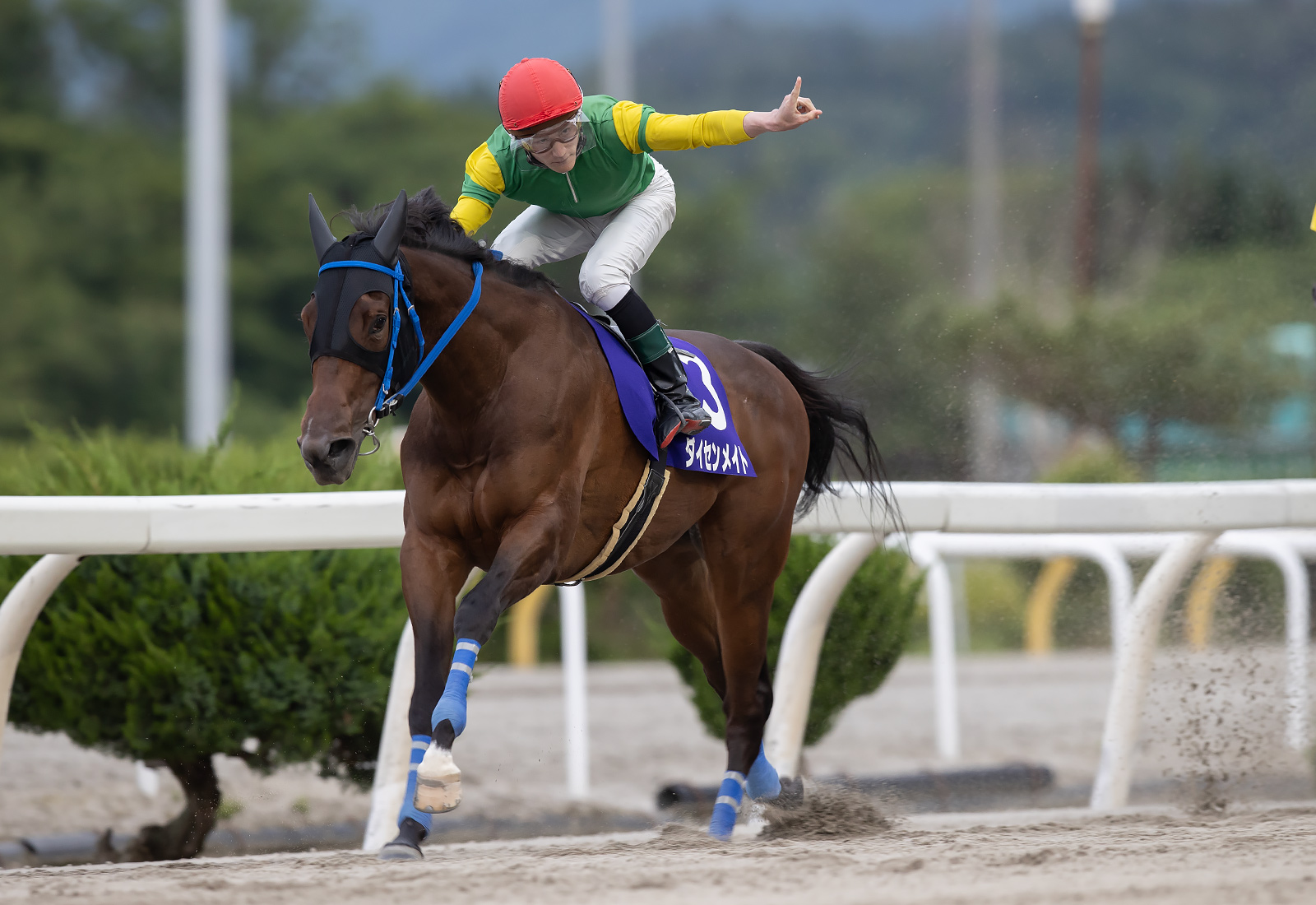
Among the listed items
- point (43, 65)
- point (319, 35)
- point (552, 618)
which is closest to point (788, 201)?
point (319, 35)

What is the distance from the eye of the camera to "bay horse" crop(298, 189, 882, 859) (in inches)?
138

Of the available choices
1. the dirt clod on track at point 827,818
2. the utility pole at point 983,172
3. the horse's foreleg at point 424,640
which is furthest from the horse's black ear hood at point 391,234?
the utility pole at point 983,172

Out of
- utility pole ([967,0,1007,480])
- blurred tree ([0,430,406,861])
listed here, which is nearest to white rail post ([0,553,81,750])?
blurred tree ([0,430,406,861])

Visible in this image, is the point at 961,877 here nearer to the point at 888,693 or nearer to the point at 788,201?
the point at 888,693

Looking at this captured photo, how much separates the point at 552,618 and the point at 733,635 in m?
9.10

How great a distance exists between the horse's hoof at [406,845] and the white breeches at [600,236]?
1501mm

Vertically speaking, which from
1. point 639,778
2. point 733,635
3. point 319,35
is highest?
point 319,35

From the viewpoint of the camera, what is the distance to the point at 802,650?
4.98 metres

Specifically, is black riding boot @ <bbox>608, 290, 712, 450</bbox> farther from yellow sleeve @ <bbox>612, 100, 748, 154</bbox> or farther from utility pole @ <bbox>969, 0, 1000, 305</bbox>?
utility pole @ <bbox>969, 0, 1000, 305</bbox>

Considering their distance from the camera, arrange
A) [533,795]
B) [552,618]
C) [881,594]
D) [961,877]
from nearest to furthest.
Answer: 1. [961,877]
2. [881,594]
3. [533,795]
4. [552,618]

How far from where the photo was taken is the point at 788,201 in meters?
58.9

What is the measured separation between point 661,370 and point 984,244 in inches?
1175

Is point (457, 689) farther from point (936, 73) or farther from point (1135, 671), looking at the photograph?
point (936, 73)

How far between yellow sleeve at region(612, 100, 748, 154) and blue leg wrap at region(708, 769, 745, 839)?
Result: 72.9 inches
